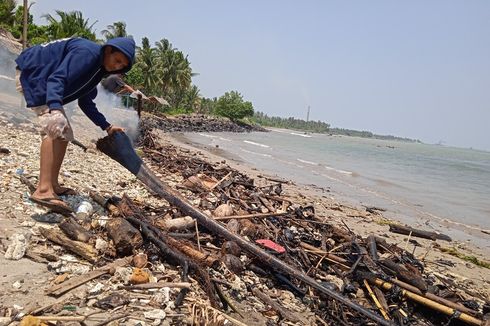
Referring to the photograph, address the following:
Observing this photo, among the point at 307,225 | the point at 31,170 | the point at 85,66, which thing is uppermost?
the point at 85,66

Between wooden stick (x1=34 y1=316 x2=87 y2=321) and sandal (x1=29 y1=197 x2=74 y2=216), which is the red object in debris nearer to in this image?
sandal (x1=29 y1=197 x2=74 y2=216)

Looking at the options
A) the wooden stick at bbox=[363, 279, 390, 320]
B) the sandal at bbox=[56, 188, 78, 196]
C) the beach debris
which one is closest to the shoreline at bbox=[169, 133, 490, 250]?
the wooden stick at bbox=[363, 279, 390, 320]

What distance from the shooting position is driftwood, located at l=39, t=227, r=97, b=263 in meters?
3.20

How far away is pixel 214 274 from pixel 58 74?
253 centimetres

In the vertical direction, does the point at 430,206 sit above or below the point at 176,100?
below

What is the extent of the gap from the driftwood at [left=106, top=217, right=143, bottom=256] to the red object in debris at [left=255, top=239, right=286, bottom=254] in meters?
1.78

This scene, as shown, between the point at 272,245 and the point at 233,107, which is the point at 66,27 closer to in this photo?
the point at 272,245

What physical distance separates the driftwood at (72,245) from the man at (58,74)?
0.43m

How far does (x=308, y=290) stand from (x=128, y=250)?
2130 millimetres

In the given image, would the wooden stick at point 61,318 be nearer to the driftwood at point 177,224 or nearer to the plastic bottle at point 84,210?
the plastic bottle at point 84,210

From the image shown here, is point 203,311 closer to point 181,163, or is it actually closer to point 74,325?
point 74,325

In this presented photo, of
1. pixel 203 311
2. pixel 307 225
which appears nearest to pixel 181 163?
pixel 307 225

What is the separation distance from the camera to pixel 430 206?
51.4ft

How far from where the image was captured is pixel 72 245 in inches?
128
